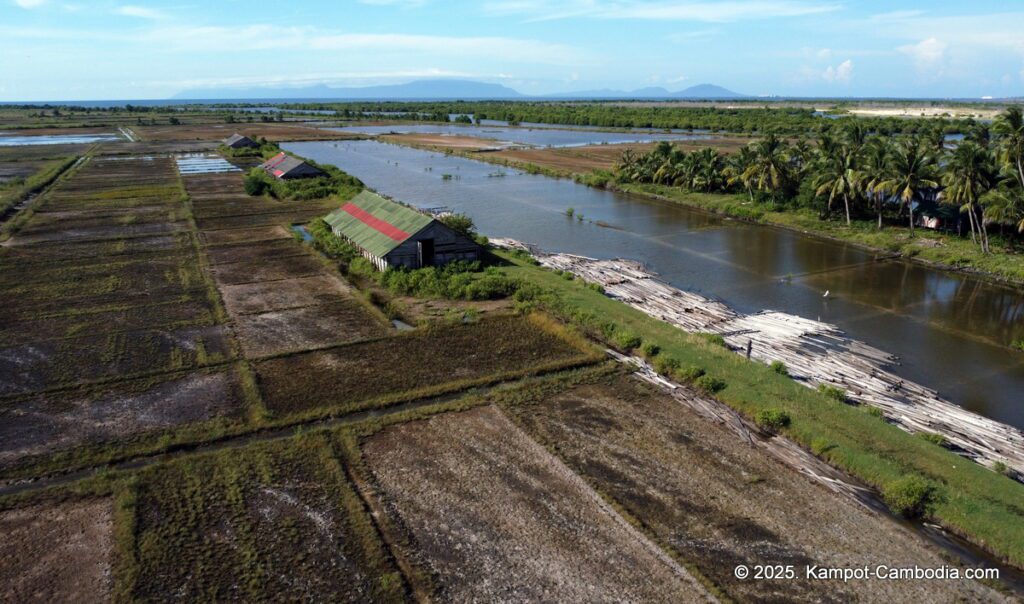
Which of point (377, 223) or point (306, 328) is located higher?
point (377, 223)

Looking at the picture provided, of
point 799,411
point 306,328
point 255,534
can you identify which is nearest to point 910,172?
point 799,411

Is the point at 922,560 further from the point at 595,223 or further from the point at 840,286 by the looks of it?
the point at 595,223

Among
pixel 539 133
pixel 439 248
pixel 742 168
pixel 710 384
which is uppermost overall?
pixel 539 133

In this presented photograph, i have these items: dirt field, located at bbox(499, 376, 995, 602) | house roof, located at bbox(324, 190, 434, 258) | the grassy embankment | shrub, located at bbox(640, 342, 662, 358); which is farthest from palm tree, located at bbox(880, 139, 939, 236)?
house roof, located at bbox(324, 190, 434, 258)

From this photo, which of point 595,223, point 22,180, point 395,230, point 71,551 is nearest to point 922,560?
point 71,551

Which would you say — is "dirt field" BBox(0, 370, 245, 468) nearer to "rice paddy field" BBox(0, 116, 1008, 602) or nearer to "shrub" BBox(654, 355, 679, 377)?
"rice paddy field" BBox(0, 116, 1008, 602)

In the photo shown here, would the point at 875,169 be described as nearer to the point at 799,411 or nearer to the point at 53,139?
the point at 799,411
